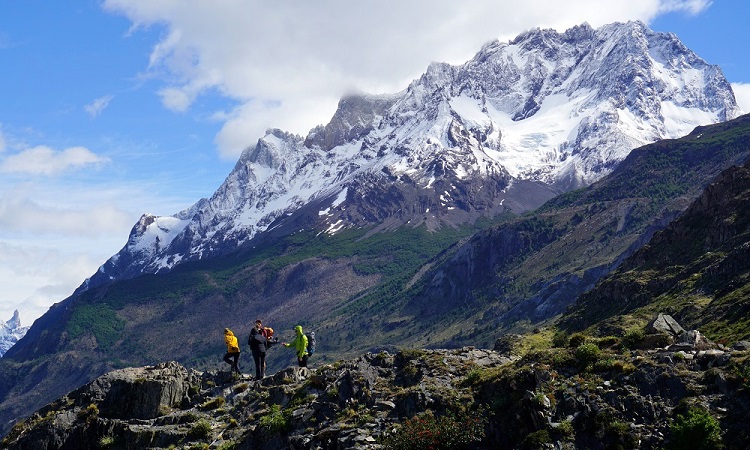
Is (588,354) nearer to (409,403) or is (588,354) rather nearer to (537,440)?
(537,440)

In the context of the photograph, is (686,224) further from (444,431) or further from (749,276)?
(444,431)

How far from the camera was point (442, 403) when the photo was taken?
40.3 metres

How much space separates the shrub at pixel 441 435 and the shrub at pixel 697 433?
899 centimetres

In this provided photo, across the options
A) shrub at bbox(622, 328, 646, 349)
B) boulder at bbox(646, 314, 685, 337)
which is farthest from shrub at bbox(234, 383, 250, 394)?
boulder at bbox(646, 314, 685, 337)

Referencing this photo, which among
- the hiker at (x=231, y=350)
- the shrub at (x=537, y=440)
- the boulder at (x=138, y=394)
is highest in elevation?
the hiker at (x=231, y=350)

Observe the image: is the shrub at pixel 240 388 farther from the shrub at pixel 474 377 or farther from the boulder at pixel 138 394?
the shrub at pixel 474 377

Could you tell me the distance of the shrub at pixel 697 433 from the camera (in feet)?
102

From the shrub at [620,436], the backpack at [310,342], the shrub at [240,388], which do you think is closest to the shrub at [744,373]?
the shrub at [620,436]

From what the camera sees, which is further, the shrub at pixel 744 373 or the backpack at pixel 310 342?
the backpack at pixel 310 342

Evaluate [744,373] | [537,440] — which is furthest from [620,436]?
[744,373]

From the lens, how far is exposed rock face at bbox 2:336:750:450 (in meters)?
34.3

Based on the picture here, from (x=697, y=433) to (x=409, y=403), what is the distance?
49.1ft

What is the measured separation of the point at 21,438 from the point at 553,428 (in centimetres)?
3579

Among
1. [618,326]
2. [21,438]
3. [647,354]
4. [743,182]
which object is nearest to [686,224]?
[743,182]
